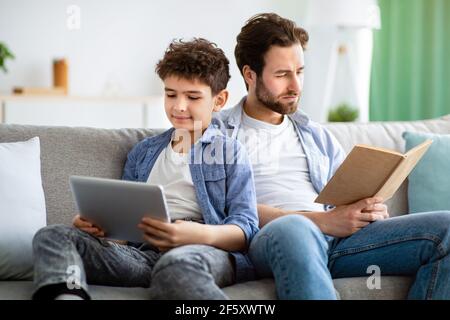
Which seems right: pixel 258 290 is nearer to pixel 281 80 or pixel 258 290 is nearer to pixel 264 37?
pixel 281 80

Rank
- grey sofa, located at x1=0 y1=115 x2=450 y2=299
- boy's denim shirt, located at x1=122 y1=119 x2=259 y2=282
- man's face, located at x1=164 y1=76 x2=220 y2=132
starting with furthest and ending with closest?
grey sofa, located at x1=0 y1=115 x2=450 y2=299 < man's face, located at x1=164 y1=76 x2=220 y2=132 < boy's denim shirt, located at x1=122 y1=119 x2=259 y2=282

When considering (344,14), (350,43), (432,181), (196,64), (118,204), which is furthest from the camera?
(350,43)

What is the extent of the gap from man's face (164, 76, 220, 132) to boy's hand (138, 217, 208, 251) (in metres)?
0.34

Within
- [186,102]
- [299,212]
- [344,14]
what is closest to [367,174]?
[299,212]

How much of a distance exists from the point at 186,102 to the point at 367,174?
53cm

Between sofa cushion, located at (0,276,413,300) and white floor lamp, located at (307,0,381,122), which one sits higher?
white floor lamp, located at (307,0,381,122)

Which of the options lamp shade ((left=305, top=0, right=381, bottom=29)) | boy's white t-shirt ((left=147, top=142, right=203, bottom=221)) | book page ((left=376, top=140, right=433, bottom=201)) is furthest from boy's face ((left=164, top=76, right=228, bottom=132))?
lamp shade ((left=305, top=0, right=381, bottom=29))

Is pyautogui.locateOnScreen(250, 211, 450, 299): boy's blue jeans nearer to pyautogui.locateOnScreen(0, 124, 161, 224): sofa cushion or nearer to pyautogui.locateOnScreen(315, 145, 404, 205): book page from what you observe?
pyautogui.locateOnScreen(315, 145, 404, 205): book page

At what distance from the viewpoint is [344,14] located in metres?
4.64

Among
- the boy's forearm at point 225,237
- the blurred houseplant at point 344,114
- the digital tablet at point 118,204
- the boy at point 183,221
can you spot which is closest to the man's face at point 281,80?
the boy at point 183,221

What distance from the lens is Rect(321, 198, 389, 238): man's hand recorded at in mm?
1989

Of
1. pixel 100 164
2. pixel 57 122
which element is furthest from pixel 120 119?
pixel 100 164

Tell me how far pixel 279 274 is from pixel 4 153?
0.86 metres

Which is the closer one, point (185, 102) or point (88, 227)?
point (88, 227)
